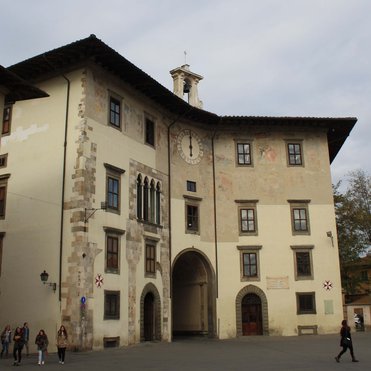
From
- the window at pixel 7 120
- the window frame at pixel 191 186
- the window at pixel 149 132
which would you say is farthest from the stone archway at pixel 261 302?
the window at pixel 7 120

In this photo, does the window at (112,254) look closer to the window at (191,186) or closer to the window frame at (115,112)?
the window frame at (115,112)

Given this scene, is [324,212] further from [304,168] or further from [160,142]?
[160,142]

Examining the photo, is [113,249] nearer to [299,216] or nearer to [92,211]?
[92,211]

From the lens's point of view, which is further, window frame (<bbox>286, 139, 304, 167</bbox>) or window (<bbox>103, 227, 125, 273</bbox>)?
window frame (<bbox>286, 139, 304, 167</bbox>)

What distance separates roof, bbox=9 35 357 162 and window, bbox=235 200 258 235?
4.86m

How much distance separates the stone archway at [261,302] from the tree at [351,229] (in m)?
14.0

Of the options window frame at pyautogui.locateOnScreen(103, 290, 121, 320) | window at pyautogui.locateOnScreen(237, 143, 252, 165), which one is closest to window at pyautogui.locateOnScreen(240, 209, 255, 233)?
window at pyautogui.locateOnScreen(237, 143, 252, 165)

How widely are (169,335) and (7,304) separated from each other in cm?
838

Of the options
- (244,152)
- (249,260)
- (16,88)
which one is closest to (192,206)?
(249,260)

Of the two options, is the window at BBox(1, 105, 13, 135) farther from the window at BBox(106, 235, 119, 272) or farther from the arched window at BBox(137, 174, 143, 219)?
the window at BBox(106, 235, 119, 272)

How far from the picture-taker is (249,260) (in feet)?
102

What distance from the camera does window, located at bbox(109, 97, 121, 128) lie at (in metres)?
25.4

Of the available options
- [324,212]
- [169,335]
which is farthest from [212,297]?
[324,212]

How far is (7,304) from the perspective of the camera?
23000 millimetres
